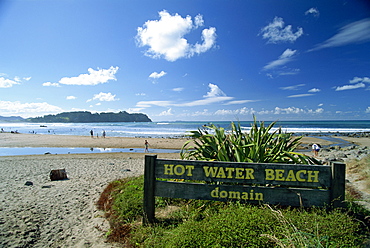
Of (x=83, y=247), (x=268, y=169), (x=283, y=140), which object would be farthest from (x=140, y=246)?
(x=283, y=140)

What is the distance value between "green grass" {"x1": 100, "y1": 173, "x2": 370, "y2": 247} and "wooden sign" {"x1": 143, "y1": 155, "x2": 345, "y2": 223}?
17cm

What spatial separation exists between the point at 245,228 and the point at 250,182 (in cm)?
76

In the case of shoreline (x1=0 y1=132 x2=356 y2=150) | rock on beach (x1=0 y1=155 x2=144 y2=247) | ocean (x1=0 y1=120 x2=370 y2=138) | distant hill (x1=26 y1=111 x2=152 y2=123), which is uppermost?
distant hill (x1=26 y1=111 x2=152 y2=123)

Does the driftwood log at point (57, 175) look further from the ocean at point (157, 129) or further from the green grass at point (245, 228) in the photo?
the ocean at point (157, 129)

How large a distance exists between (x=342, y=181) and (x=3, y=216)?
671cm

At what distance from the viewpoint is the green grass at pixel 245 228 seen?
93.1 inches

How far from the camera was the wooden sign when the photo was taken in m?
3.03

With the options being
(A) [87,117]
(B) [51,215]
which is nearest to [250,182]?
(B) [51,215]

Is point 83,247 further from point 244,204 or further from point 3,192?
point 3,192

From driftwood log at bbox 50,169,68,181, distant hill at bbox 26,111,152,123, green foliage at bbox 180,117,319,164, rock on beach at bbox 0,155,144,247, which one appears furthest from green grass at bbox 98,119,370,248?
distant hill at bbox 26,111,152,123

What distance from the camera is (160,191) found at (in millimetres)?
3545

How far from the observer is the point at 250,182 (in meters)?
3.19

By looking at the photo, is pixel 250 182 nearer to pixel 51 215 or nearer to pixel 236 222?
pixel 236 222

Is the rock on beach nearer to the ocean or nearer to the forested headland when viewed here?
the ocean
